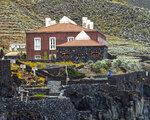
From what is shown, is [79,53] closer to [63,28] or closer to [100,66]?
[100,66]

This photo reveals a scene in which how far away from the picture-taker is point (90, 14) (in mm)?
168375

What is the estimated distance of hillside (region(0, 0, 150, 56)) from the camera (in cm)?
14512

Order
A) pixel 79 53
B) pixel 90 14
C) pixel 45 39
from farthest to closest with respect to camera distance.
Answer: pixel 90 14 < pixel 45 39 < pixel 79 53

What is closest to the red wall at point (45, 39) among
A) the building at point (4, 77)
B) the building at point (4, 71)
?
the building at point (4, 71)

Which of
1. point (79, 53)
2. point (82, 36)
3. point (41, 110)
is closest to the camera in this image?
point (41, 110)

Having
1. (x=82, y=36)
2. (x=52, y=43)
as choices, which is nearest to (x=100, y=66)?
(x=82, y=36)

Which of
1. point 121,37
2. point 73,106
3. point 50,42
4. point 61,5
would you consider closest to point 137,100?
point 73,106

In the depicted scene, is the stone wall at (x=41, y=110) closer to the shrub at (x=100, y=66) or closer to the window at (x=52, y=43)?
the shrub at (x=100, y=66)

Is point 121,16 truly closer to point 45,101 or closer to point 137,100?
point 137,100

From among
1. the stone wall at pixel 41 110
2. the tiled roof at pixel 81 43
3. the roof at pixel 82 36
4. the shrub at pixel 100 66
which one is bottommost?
the stone wall at pixel 41 110

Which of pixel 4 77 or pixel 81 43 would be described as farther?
pixel 81 43

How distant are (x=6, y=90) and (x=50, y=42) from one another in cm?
3878

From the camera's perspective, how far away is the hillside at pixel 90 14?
145125 millimetres

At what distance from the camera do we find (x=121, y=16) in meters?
171
